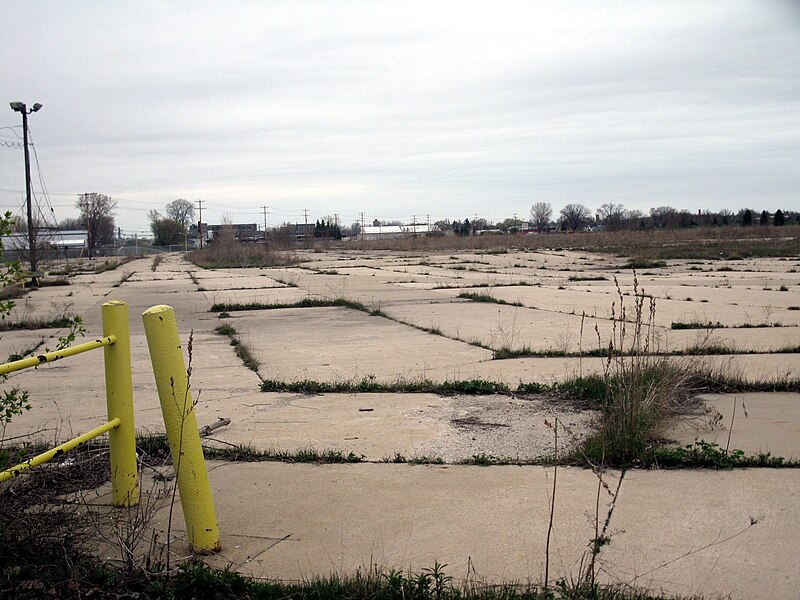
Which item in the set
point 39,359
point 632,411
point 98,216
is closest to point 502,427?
point 632,411

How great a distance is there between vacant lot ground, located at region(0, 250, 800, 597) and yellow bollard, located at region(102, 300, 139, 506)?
24.5 inches

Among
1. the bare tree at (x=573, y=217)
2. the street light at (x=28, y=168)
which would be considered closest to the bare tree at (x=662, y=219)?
the bare tree at (x=573, y=217)

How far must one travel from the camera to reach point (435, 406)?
23.8 ft

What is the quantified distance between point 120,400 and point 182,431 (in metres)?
0.67

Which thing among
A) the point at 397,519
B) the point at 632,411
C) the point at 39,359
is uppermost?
the point at 39,359

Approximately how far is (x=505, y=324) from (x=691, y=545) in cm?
902

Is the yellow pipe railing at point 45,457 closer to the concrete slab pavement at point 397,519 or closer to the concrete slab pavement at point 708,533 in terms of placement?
the concrete slab pavement at point 397,519

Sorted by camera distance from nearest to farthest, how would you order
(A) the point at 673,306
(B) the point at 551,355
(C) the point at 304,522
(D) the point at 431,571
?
(D) the point at 431,571, (C) the point at 304,522, (B) the point at 551,355, (A) the point at 673,306

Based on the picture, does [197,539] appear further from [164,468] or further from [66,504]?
[164,468]

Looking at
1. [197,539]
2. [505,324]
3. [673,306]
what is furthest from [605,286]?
[197,539]

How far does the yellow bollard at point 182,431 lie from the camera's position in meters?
4.05

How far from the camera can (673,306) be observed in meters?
15.6

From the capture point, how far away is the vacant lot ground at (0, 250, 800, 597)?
4098mm

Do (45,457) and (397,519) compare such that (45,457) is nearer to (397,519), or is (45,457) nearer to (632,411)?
(397,519)
